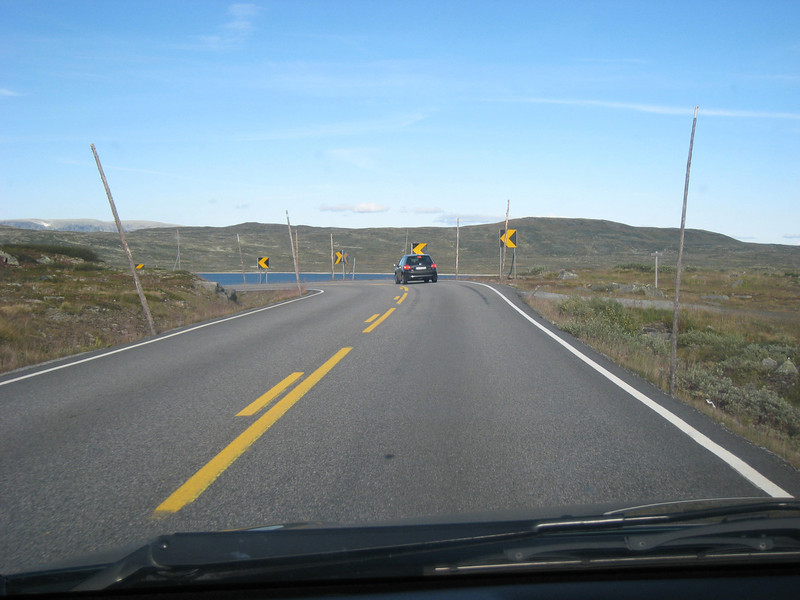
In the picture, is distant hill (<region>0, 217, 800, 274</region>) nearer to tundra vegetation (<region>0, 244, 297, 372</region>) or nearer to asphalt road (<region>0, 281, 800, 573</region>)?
tundra vegetation (<region>0, 244, 297, 372</region>)

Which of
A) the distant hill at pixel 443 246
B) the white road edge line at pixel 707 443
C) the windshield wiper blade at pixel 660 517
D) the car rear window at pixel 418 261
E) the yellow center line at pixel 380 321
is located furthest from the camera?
the distant hill at pixel 443 246

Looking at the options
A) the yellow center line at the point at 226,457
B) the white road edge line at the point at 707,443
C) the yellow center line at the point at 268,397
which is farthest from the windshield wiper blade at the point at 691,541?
the yellow center line at the point at 268,397

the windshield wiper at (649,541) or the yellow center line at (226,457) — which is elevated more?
the windshield wiper at (649,541)

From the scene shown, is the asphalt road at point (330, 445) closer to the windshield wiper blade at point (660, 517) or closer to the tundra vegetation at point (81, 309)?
the windshield wiper blade at point (660, 517)

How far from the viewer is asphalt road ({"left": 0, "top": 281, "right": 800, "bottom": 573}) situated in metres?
3.83

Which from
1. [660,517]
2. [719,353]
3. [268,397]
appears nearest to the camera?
[660,517]

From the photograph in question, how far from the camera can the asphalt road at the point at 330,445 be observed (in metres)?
3.83

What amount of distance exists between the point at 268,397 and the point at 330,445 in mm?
2047

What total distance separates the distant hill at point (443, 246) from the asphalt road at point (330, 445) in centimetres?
8032

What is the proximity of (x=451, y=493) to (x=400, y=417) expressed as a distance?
2.03m

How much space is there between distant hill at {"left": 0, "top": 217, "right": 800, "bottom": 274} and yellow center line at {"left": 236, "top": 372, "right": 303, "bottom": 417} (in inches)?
3171

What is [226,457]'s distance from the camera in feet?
15.9

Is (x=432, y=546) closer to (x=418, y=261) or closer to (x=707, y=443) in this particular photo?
(x=707, y=443)

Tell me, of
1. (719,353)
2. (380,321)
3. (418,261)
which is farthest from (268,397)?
(418,261)
